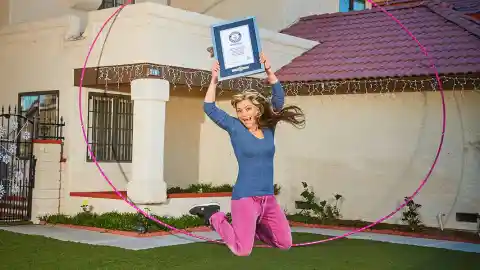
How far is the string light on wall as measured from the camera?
13375mm

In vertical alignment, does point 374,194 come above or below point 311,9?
below

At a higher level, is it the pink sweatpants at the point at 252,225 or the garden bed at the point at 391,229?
the pink sweatpants at the point at 252,225

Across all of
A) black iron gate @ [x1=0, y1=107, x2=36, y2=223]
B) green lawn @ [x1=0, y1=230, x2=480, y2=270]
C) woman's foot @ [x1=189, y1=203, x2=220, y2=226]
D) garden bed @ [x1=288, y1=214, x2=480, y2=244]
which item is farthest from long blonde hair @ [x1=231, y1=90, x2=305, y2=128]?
black iron gate @ [x1=0, y1=107, x2=36, y2=223]

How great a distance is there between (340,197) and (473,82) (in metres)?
3.95

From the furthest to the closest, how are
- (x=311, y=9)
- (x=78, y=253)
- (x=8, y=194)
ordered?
(x=311, y=9)
(x=8, y=194)
(x=78, y=253)

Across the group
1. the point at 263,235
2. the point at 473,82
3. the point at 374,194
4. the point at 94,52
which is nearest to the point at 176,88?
the point at 94,52

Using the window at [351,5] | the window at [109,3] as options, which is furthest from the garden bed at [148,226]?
the window at [351,5]

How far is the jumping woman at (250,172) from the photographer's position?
21.0 ft

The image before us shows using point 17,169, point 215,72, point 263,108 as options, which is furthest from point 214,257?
point 17,169

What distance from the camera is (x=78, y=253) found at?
1030cm

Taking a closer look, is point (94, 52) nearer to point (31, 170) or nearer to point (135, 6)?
point (135, 6)

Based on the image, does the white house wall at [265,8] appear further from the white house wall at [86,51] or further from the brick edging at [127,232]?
the brick edging at [127,232]

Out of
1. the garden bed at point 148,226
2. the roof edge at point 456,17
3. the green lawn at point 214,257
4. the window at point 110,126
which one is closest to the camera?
the green lawn at point 214,257

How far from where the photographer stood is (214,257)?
10281 mm
